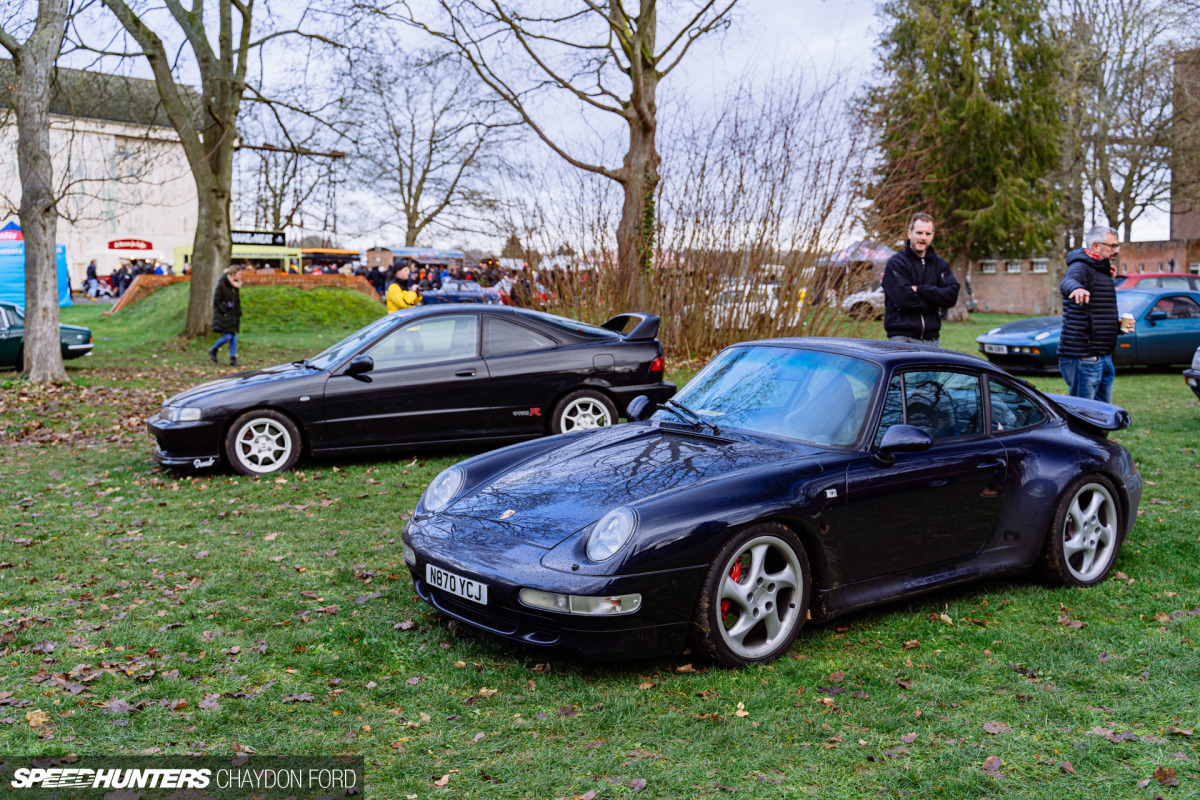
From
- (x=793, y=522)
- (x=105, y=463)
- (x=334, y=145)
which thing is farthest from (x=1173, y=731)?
(x=334, y=145)

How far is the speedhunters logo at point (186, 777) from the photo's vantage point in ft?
10.2

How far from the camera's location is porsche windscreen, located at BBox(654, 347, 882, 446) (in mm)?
4676

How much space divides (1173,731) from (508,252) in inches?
511

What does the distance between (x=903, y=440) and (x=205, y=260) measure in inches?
796

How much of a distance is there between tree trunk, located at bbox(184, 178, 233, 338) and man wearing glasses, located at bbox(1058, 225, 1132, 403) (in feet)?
60.2

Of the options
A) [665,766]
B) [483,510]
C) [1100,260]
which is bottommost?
[665,766]

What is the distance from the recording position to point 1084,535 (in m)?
5.27

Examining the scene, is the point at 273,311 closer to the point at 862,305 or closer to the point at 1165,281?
the point at 862,305

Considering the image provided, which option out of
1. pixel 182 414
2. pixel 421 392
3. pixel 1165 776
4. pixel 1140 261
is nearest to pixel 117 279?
pixel 182 414

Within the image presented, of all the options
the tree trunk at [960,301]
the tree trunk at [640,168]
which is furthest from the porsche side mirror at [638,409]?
the tree trunk at [960,301]

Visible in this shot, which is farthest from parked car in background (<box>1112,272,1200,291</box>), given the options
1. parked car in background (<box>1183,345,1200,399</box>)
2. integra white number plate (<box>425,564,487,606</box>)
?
integra white number plate (<box>425,564,487,606</box>)

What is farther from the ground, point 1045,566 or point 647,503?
point 647,503

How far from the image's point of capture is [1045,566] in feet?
17.0

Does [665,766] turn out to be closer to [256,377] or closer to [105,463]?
[256,377]
